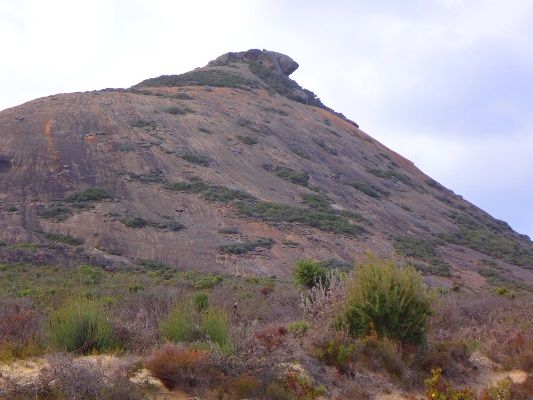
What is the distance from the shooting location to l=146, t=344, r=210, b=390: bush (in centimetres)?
763

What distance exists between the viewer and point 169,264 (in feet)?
97.2

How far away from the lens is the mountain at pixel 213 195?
31.5 meters

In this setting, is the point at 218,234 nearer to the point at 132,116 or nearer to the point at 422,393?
the point at 132,116

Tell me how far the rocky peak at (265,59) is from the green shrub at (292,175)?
37088mm

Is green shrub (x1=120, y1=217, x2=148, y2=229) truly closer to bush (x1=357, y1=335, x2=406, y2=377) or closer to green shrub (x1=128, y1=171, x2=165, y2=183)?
green shrub (x1=128, y1=171, x2=165, y2=183)

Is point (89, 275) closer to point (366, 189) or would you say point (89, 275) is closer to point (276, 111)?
point (366, 189)

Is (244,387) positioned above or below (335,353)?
below

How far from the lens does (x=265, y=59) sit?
272 ft

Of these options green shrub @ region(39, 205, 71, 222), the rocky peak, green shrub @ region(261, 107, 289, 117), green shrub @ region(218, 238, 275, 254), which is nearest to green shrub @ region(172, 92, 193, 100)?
green shrub @ region(261, 107, 289, 117)

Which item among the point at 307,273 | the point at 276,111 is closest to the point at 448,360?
the point at 307,273

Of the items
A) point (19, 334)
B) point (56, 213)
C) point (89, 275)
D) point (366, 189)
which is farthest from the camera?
point (366, 189)

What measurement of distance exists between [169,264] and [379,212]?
66.5ft

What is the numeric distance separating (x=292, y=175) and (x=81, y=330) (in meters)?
36.8

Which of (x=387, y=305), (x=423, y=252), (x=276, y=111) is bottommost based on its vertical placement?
(x=387, y=305)
